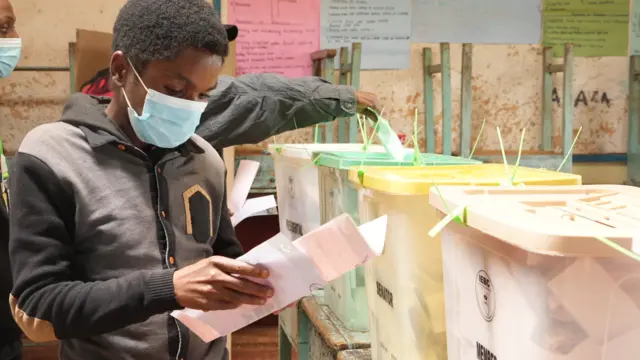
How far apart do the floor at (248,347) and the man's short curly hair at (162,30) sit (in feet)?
7.82

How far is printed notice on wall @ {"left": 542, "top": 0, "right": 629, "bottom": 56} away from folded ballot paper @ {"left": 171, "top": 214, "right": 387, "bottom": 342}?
323 centimetres

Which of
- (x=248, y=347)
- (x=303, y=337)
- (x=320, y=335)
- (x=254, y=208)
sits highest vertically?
(x=254, y=208)

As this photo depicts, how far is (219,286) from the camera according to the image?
2.83 ft

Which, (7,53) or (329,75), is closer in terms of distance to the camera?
(7,53)

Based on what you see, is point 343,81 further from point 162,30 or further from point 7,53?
point 162,30

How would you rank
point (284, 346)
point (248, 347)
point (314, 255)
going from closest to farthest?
point (314, 255)
point (284, 346)
point (248, 347)

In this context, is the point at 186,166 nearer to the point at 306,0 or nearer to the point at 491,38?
the point at 306,0

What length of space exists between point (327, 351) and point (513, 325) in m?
0.86

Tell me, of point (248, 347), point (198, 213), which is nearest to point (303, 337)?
point (198, 213)

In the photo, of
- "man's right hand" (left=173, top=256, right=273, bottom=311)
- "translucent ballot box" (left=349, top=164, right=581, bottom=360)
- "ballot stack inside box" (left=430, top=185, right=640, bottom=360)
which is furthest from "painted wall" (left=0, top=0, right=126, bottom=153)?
"ballot stack inside box" (left=430, top=185, right=640, bottom=360)

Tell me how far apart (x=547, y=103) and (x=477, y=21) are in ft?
2.00

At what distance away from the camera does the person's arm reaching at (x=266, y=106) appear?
73.7 inches

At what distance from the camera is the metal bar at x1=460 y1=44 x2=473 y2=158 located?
11.0ft

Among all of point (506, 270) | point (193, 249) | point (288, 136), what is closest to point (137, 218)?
point (193, 249)
